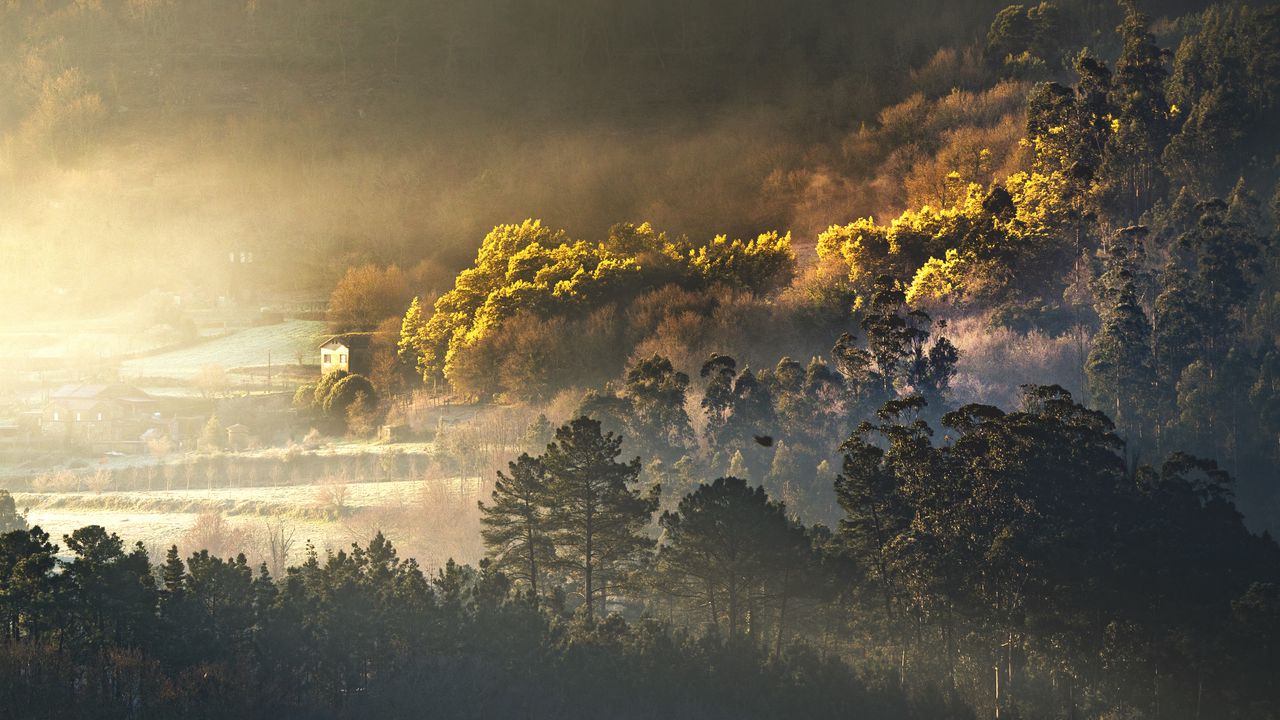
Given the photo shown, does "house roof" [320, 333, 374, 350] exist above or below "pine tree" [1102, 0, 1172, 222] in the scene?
below

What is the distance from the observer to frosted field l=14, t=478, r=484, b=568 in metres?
79.1

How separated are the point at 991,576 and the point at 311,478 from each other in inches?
2012

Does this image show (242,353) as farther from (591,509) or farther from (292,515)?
(591,509)

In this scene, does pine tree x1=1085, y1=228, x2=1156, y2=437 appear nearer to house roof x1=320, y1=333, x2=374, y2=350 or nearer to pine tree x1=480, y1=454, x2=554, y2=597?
pine tree x1=480, y1=454, x2=554, y2=597

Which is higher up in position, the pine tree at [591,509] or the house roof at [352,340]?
the house roof at [352,340]

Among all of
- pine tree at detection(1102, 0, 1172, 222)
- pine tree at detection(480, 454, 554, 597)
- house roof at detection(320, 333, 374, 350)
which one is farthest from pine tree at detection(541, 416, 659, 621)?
house roof at detection(320, 333, 374, 350)

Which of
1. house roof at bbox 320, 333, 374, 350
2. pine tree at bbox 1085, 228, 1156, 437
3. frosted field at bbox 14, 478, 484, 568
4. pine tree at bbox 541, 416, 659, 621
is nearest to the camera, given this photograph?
pine tree at bbox 541, 416, 659, 621

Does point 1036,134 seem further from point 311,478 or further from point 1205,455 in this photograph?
point 311,478

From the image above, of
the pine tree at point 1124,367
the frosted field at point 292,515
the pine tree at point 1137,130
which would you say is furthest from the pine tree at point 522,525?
the pine tree at point 1137,130

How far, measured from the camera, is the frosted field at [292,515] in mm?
79125

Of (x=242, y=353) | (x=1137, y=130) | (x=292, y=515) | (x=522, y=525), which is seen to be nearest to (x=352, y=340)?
(x=242, y=353)

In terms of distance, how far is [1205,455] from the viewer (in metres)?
72.4

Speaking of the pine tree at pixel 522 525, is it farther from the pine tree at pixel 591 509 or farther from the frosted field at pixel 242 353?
the frosted field at pixel 242 353

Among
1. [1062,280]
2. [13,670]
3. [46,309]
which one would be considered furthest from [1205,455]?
[46,309]
